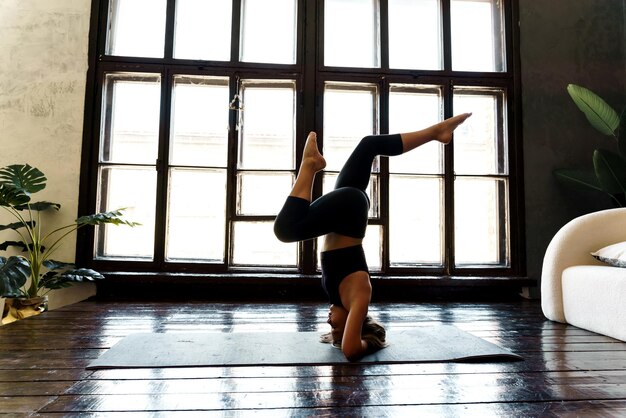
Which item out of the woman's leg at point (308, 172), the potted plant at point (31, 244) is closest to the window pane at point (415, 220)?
the woman's leg at point (308, 172)

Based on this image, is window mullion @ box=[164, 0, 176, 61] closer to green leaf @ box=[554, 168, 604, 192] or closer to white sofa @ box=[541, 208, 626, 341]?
white sofa @ box=[541, 208, 626, 341]

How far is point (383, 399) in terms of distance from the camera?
119cm

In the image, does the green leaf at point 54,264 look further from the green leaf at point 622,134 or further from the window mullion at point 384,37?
the green leaf at point 622,134

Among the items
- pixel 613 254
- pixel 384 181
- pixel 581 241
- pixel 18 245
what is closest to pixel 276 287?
pixel 384 181

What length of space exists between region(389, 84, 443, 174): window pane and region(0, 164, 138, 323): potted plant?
239 cm

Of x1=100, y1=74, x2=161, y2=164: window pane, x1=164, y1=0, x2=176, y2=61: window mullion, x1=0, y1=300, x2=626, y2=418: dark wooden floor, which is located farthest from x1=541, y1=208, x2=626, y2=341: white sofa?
x1=164, y1=0, x2=176, y2=61: window mullion

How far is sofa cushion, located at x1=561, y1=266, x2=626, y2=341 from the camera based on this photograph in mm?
1919

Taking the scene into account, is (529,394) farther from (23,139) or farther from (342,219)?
(23,139)

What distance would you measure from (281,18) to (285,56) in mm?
373

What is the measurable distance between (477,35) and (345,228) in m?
3.04

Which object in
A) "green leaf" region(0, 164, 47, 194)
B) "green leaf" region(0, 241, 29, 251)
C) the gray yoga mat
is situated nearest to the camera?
the gray yoga mat

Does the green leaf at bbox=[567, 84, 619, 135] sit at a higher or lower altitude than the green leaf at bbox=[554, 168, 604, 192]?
higher

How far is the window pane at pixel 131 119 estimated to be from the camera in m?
3.41

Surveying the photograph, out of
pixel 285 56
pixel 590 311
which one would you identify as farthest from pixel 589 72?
pixel 285 56
